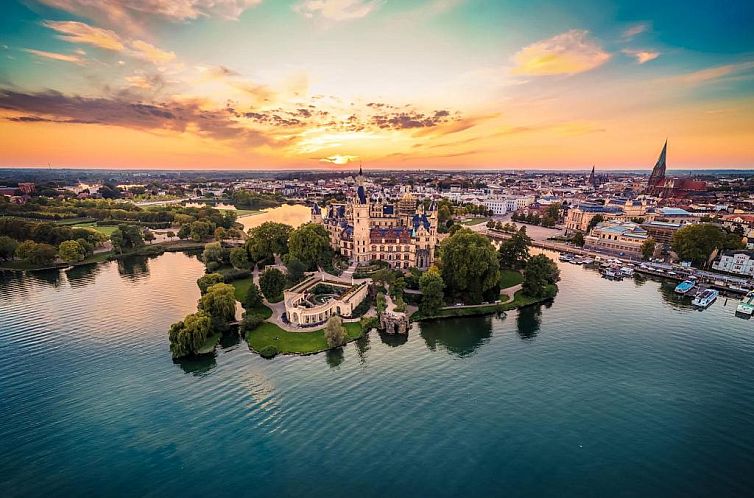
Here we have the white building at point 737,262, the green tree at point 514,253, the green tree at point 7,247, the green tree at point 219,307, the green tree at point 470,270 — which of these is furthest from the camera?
the green tree at point 7,247

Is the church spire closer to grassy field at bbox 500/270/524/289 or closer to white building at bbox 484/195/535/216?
white building at bbox 484/195/535/216

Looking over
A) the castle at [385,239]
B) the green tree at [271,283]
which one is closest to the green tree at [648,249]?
the castle at [385,239]

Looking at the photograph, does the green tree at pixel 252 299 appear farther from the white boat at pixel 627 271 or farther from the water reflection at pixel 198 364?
the white boat at pixel 627 271

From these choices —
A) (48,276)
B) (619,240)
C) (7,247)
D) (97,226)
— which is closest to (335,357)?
(48,276)

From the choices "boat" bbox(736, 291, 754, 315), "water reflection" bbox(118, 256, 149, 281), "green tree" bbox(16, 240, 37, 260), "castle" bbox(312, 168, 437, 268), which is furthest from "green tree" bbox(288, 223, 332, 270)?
"boat" bbox(736, 291, 754, 315)

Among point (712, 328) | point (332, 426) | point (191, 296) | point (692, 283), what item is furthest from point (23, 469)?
point (692, 283)

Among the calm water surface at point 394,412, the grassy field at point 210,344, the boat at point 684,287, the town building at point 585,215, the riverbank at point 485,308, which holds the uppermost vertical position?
the town building at point 585,215
